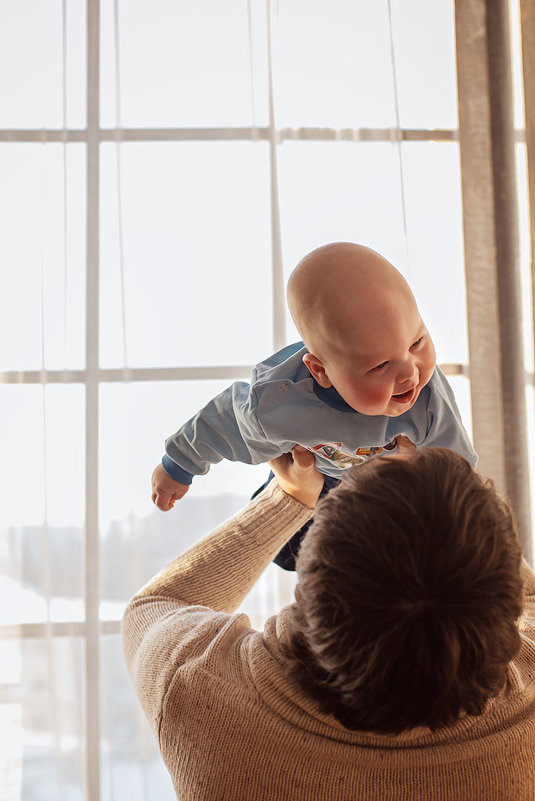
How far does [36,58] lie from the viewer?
1581 millimetres

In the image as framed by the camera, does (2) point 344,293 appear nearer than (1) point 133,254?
Yes

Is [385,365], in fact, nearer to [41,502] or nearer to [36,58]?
[41,502]

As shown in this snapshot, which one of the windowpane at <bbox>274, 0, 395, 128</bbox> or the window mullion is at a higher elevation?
the windowpane at <bbox>274, 0, 395, 128</bbox>

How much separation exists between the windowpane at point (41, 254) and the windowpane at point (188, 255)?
7 cm

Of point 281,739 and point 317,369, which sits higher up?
point 317,369

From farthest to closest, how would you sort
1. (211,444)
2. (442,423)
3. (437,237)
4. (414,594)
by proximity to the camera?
(437,237) → (211,444) → (442,423) → (414,594)

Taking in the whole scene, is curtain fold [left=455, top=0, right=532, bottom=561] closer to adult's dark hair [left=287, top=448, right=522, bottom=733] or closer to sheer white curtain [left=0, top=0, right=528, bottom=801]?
sheer white curtain [left=0, top=0, right=528, bottom=801]

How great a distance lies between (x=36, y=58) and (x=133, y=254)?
1.77 ft

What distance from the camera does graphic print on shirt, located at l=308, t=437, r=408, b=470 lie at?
960 mm

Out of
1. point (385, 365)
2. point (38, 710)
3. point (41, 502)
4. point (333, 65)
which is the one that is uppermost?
point (333, 65)

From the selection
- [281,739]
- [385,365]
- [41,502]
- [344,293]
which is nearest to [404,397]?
[385,365]

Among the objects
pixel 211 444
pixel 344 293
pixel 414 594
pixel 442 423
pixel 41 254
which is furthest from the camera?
pixel 41 254

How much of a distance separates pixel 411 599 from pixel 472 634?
59 mm

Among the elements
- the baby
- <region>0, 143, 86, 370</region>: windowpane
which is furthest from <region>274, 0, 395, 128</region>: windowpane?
the baby
